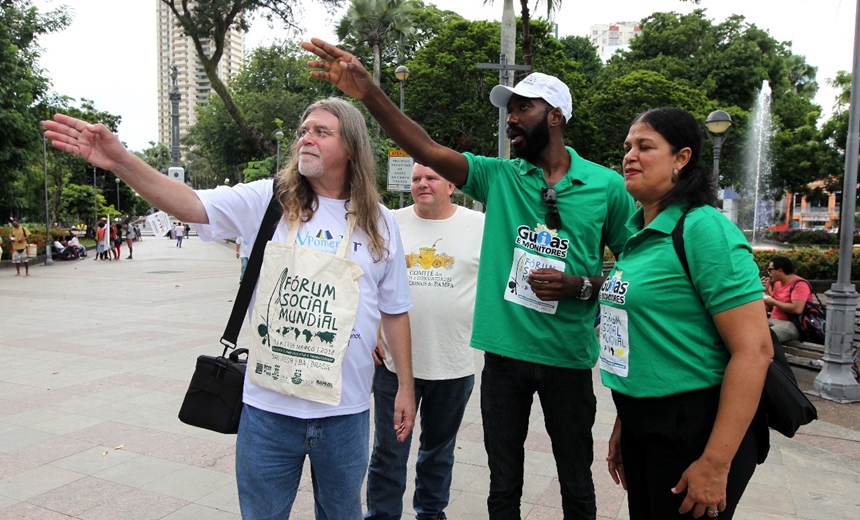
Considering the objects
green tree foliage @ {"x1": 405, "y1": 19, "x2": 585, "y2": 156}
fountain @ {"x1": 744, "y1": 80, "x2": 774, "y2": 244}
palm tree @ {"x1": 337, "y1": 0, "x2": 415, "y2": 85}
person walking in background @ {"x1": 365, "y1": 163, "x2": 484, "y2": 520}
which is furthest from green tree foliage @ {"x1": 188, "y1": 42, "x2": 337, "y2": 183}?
person walking in background @ {"x1": 365, "y1": 163, "x2": 484, "y2": 520}

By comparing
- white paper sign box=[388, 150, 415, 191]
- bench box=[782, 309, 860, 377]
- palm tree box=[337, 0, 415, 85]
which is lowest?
bench box=[782, 309, 860, 377]

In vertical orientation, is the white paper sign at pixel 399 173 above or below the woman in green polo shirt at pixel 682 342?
above

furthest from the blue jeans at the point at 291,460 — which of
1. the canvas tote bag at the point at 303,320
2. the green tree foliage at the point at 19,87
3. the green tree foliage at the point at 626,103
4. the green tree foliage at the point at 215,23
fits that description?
the green tree foliage at the point at 626,103

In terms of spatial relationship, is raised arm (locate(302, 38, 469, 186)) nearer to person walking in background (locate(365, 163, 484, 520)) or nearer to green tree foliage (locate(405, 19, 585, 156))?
person walking in background (locate(365, 163, 484, 520))

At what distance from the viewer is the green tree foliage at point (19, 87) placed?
862 inches

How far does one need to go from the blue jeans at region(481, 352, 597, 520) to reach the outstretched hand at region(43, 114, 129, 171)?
149 cm

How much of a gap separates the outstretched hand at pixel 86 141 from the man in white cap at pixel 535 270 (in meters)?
1.04

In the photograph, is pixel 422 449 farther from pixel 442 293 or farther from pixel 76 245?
pixel 76 245

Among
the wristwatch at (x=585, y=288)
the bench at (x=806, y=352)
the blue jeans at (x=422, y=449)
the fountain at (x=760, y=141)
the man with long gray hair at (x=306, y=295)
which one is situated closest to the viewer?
the man with long gray hair at (x=306, y=295)

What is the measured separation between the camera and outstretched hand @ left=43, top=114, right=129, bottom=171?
196 cm

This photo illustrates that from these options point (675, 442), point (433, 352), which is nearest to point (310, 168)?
point (433, 352)

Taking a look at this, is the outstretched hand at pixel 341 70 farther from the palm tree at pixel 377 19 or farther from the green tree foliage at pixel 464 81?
the green tree foliage at pixel 464 81

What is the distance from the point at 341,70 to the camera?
212cm

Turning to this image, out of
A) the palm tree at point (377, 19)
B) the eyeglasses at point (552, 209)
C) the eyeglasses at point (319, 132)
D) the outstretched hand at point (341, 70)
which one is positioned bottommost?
the eyeglasses at point (552, 209)
